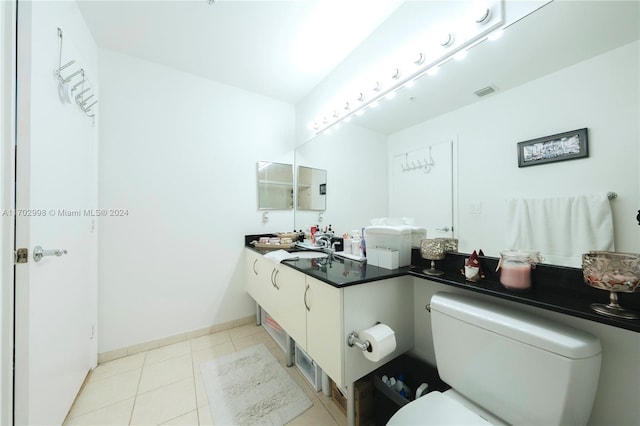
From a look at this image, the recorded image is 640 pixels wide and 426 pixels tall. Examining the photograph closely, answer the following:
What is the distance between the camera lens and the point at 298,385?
1.48m

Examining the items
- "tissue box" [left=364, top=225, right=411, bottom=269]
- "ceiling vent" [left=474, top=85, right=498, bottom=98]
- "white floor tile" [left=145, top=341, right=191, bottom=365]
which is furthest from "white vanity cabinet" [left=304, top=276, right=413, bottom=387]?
"white floor tile" [left=145, top=341, right=191, bottom=365]

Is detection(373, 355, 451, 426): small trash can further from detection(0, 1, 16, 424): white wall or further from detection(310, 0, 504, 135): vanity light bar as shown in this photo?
detection(310, 0, 504, 135): vanity light bar

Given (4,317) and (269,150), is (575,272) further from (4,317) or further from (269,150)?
(269,150)

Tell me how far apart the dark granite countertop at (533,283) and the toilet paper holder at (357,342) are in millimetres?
240

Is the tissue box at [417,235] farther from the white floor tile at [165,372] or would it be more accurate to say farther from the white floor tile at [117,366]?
the white floor tile at [117,366]

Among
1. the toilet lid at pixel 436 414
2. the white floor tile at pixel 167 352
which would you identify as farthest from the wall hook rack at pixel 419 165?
the white floor tile at pixel 167 352

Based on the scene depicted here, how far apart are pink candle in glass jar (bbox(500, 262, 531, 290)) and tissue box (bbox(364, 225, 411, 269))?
1.49 ft

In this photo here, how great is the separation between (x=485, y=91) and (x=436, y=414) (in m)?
1.39

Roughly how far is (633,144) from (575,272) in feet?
1.50

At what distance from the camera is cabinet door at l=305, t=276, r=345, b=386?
101 centimetres

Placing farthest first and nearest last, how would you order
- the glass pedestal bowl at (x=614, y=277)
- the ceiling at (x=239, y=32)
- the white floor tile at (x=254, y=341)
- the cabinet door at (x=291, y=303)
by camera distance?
the white floor tile at (x=254, y=341), the ceiling at (x=239, y=32), the cabinet door at (x=291, y=303), the glass pedestal bowl at (x=614, y=277)

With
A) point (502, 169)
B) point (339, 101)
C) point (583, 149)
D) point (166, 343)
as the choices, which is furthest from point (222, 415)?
point (339, 101)

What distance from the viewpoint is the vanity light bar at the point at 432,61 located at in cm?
99

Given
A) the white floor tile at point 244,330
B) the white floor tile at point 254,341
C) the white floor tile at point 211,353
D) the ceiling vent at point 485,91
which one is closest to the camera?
the ceiling vent at point 485,91
